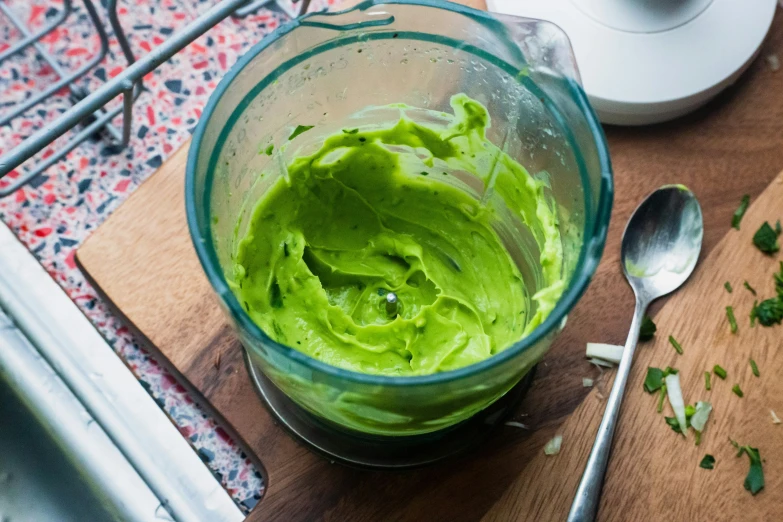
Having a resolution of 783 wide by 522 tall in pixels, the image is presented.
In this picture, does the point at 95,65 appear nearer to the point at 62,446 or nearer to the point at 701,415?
the point at 62,446

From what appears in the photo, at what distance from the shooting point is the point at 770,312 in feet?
2.37

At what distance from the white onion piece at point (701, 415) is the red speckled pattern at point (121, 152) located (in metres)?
0.40

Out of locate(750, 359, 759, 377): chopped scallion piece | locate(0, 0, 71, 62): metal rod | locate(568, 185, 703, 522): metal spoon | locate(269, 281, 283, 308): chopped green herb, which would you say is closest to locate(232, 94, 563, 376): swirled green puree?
locate(269, 281, 283, 308): chopped green herb

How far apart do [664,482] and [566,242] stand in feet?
0.75

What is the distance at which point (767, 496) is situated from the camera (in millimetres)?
665

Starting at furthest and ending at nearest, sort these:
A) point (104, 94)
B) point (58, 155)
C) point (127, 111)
Result: point (58, 155) < point (127, 111) < point (104, 94)

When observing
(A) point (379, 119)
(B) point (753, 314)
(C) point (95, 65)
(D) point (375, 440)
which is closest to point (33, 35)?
(C) point (95, 65)

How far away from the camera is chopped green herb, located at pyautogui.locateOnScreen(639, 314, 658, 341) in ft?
2.32

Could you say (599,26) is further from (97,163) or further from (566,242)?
(97,163)

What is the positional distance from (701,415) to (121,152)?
656mm

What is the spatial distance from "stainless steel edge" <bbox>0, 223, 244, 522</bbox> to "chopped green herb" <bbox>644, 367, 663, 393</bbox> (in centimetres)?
39

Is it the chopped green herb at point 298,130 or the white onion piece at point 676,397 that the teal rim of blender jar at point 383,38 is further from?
the white onion piece at point 676,397

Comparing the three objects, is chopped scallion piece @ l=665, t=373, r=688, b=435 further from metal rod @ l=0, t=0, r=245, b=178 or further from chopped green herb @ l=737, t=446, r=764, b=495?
metal rod @ l=0, t=0, r=245, b=178

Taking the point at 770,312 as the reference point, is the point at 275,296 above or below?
above
